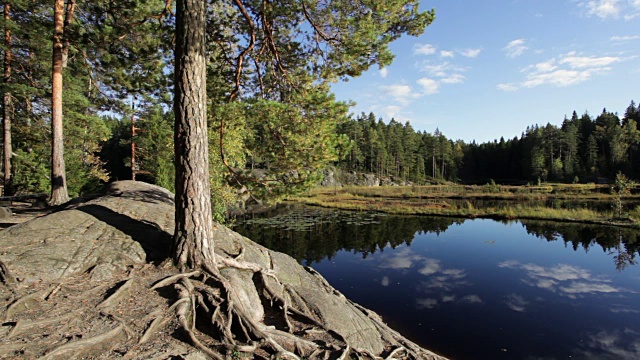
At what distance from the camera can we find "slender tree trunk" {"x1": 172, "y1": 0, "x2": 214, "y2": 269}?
19.2ft

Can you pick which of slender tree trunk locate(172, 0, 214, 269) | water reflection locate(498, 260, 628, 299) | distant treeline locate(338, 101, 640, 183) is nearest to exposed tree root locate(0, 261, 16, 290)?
slender tree trunk locate(172, 0, 214, 269)

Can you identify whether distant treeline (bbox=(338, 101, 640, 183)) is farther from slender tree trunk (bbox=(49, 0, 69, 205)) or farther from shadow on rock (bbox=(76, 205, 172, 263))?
shadow on rock (bbox=(76, 205, 172, 263))

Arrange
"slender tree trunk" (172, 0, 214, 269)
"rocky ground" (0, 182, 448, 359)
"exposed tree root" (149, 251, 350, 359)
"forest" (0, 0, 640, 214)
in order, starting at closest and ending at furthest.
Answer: "rocky ground" (0, 182, 448, 359), "exposed tree root" (149, 251, 350, 359), "slender tree trunk" (172, 0, 214, 269), "forest" (0, 0, 640, 214)

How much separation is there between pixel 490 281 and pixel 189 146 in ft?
48.7

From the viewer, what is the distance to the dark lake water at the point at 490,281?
32.9 ft

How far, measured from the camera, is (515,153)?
100750 mm

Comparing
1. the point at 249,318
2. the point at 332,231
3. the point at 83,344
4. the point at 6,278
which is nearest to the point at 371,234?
the point at 332,231

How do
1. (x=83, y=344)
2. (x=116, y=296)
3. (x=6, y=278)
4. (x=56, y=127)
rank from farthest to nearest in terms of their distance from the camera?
(x=56, y=127), (x=116, y=296), (x=6, y=278), (x=83, y=344)

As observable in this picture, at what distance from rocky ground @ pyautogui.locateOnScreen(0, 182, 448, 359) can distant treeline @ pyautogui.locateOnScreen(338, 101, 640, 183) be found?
59392mm

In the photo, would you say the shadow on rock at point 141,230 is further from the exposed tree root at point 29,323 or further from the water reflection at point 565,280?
the water reflection at point 565,280

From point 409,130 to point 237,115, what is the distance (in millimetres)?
103754

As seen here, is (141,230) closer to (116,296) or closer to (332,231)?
(116,296)

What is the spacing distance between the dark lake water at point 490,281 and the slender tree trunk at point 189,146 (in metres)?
7.59

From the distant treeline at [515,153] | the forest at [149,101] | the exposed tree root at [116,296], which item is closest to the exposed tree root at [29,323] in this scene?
the exposed tree root at [116,296]
